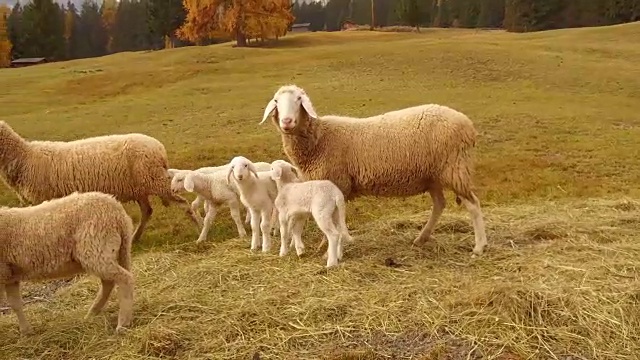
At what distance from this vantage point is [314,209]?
8617mm

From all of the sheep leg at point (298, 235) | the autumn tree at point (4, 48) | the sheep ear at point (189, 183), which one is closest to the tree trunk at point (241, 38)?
the autumn tree at point (4, 48)

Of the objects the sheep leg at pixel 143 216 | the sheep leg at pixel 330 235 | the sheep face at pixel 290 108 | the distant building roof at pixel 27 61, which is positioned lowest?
the sheep leg at pixel 143 216

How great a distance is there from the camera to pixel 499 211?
11.8 m

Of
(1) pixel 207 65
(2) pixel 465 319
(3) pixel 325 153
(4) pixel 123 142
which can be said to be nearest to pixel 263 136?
(4) pixel 123 142

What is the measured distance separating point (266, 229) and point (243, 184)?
0.73 metres

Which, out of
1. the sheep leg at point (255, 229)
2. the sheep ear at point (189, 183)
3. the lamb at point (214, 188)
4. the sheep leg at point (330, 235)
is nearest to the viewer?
the sheep leg at point (330, 235)

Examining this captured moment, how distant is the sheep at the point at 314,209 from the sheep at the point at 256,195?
380 millimetres

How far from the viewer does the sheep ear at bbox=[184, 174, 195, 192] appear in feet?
34.5

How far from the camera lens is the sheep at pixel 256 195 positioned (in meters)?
9.59

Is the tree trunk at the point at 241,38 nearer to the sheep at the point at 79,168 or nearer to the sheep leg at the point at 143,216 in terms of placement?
the sheep leg at the point at 143,216

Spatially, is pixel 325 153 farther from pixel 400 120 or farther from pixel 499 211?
pixel 499 211

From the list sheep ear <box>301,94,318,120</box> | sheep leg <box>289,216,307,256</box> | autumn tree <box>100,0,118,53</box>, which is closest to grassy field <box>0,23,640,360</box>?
sheep leg <box>289,216,307,256</box>

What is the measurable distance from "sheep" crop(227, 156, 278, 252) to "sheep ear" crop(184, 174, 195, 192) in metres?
0.79

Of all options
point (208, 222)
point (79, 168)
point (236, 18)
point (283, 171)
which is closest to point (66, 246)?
point (283, 171)
